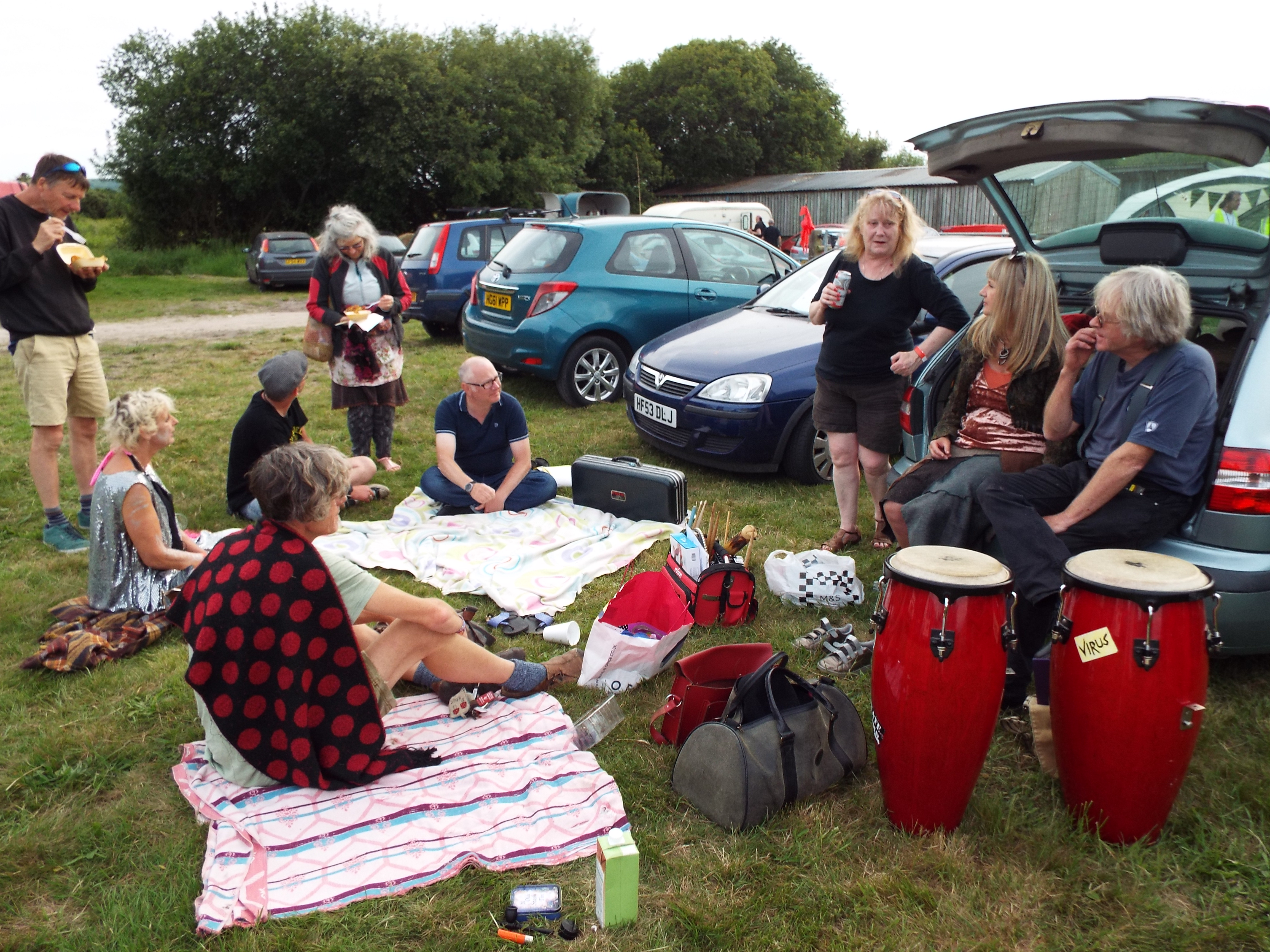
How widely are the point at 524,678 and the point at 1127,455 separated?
7.77 feet

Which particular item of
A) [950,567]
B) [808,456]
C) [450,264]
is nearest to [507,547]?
[808,456]

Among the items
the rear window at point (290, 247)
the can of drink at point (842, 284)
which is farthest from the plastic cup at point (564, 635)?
the rear window at point (290, 247)

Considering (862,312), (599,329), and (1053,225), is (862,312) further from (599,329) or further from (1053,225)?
(599,329)

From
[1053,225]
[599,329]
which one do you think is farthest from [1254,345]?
[599,329]

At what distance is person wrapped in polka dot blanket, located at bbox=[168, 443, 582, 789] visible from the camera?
9.04ft

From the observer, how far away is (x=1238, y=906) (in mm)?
2439

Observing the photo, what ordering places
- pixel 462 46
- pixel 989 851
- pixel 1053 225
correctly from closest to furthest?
pixel 989 851, pixel 1053 225, pixel 462 46

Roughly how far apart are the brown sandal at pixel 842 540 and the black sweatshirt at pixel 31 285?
4.27 metres

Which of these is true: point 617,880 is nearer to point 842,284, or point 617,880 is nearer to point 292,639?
point 292,639

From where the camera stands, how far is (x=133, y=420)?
396cm

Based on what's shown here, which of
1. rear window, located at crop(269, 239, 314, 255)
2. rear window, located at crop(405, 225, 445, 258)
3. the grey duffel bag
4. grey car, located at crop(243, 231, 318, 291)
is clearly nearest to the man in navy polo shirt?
the grey duffel bag

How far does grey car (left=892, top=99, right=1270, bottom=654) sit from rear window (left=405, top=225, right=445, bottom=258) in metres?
8.64

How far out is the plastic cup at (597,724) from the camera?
333 centimetres

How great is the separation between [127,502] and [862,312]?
3538mm
